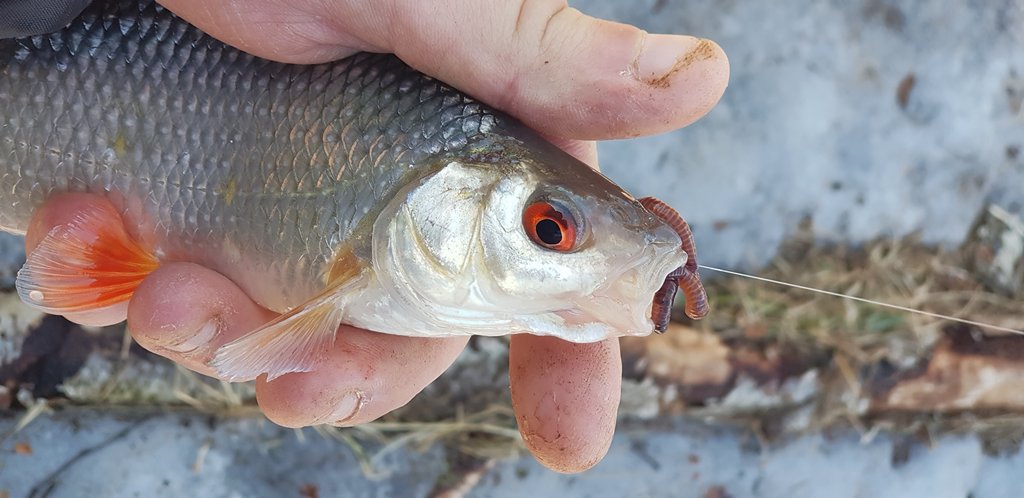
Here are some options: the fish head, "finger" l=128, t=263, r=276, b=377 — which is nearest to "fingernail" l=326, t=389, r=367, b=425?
"finger" l=128, t=263, r=276, b=377

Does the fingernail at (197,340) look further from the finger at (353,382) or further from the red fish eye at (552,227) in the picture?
the red fish eye at (552,227)

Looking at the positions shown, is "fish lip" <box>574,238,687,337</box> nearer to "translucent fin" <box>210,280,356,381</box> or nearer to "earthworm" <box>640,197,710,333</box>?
"earthworm" <box>640,197,710,333</box>

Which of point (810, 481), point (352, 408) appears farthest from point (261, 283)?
point (810, 481)

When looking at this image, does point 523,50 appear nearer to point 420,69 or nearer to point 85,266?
point 420,69

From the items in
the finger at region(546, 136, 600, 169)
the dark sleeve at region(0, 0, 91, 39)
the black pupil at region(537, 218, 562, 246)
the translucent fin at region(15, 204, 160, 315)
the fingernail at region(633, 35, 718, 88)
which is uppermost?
the fingernail at region(633, 35, 718, 88)

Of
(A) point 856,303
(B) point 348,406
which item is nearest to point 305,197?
(B) point 348,406

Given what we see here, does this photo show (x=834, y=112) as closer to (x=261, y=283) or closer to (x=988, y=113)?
(x=988, y=113)
